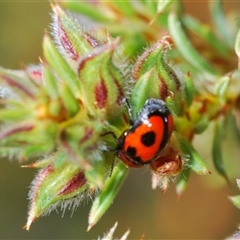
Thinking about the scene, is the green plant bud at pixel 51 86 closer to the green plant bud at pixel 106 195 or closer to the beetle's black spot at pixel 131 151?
the beetle's black spot at pixel 131 151

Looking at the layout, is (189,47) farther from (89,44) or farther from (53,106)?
(53,106)

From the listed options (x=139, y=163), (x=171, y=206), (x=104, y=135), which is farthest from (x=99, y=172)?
(x=171, y=206)

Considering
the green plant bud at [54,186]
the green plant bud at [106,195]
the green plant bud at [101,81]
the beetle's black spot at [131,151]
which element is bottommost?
the green plant bud at [106,195]

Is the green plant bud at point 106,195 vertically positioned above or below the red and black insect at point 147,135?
below

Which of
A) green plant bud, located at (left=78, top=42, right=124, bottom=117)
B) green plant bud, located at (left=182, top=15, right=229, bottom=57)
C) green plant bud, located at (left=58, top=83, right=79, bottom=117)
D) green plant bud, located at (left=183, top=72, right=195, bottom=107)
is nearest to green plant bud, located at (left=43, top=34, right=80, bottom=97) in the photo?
green plant bud, located at (left=78, top=42, right=124, bottom=117)

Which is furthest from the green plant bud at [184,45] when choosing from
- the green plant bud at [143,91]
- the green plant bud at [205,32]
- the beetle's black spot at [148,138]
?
the beetle's black spot at [148,138]
